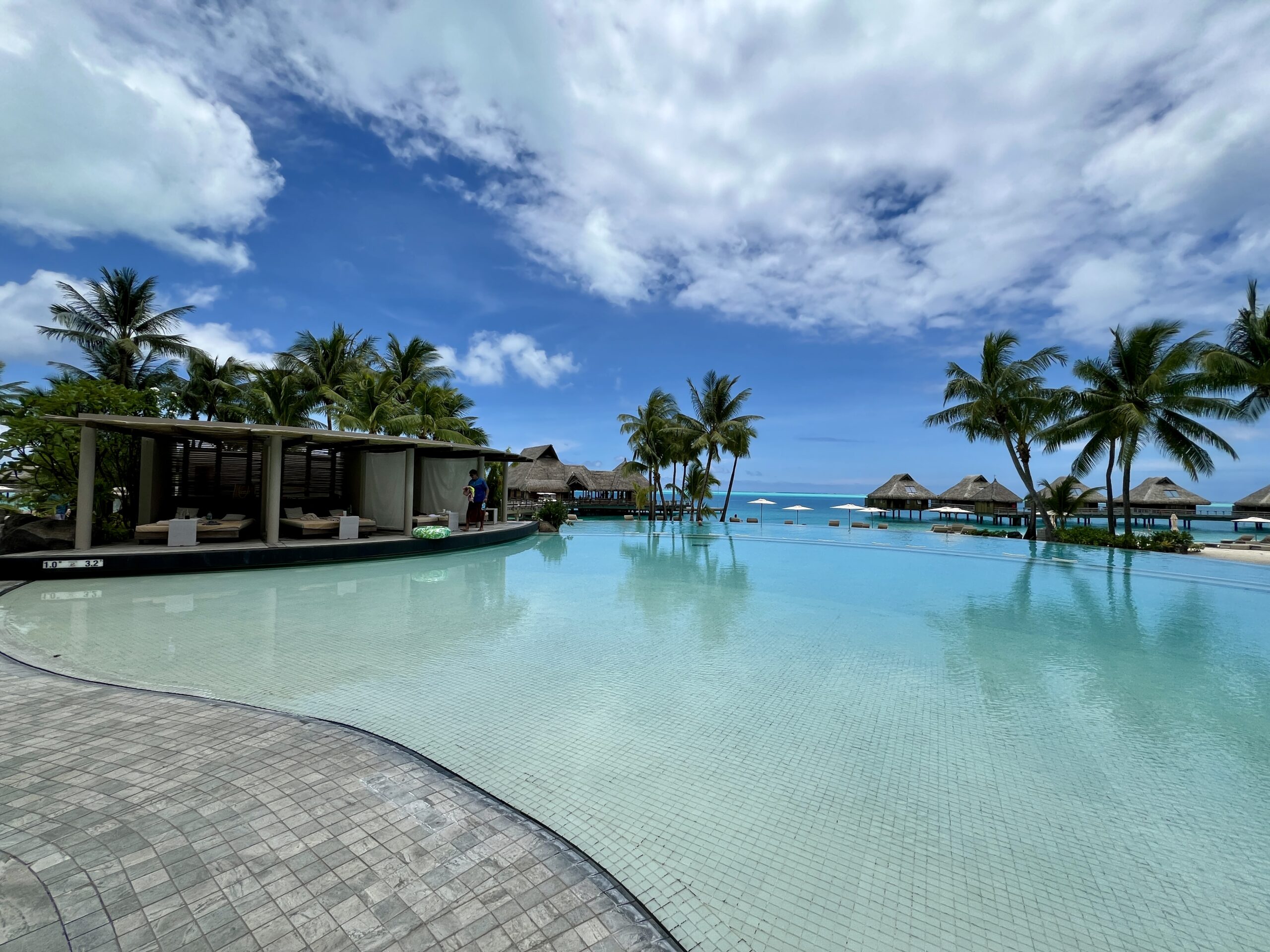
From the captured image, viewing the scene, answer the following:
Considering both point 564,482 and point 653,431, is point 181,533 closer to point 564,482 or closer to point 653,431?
point 653,431

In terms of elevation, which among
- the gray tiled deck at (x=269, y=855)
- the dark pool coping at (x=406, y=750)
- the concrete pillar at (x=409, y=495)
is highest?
the concrete pillar at (x=409, y=495)

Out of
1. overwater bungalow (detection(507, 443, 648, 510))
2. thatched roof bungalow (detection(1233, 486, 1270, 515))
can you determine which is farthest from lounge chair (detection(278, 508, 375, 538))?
thatched roof bungalow (detection(1233, 486, 1270, 515))

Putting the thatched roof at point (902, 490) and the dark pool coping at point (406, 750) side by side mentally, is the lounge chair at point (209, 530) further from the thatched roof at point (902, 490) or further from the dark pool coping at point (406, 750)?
the thatched roof at point (902, 490)

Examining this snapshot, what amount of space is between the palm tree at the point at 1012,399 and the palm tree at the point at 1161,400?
4.37 ft

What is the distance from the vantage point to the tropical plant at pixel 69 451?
32.6ft

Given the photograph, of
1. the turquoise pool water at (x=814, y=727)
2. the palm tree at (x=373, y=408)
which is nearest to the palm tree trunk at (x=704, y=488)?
the palm tree at (x=373, y=408)

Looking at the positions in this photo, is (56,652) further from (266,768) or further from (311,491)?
(311,491)

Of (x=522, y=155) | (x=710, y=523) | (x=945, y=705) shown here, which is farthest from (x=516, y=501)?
(x=945, y=705)

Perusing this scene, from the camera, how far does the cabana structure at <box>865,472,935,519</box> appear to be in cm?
3500

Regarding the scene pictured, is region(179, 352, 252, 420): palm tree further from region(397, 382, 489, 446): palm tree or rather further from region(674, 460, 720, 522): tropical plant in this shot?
region(674, 460, 720, 522): tropical plant

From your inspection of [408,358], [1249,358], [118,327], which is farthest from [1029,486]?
[118,327]

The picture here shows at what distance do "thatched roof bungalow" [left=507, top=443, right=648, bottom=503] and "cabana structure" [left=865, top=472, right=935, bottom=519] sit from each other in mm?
16475

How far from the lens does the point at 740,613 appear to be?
22.2 feet

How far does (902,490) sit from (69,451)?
126ft
